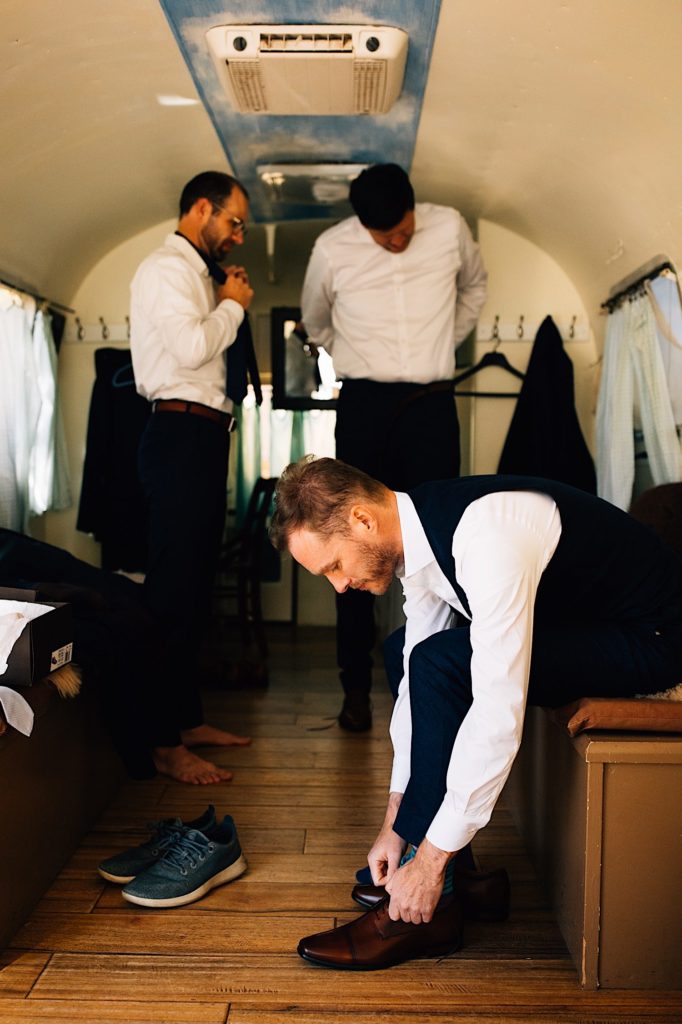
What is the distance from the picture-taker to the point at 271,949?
165 centimetres

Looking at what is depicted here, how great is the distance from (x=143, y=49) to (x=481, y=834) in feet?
7.88

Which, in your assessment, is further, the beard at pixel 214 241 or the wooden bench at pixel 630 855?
the beard at pixel 214 241

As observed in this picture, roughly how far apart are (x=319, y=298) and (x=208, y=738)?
156 cm

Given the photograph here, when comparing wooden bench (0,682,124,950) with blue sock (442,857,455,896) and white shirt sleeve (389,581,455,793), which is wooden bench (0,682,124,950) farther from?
blue sock (442,857,455,896)

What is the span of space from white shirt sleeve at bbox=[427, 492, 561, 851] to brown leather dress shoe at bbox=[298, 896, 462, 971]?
27 centimetres

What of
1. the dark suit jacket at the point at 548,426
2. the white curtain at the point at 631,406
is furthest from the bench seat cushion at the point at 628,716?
the dark suit jacket at the point at 548,426

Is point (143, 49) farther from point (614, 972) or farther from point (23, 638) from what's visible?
point (614, 972)

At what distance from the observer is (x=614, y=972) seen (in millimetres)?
1524

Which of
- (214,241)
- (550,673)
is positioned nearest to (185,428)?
(214,241)

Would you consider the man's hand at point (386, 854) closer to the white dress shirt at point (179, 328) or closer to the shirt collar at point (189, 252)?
the white dress shirt at point (179, 328)

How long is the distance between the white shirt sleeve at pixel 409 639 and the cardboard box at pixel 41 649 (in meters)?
0.72

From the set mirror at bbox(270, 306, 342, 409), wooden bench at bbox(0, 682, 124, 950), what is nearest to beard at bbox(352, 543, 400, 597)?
wooden bench at bbox(0, 682, 124, 950)

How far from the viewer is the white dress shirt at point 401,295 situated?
2.92 metres

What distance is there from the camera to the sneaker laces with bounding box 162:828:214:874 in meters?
1.89
